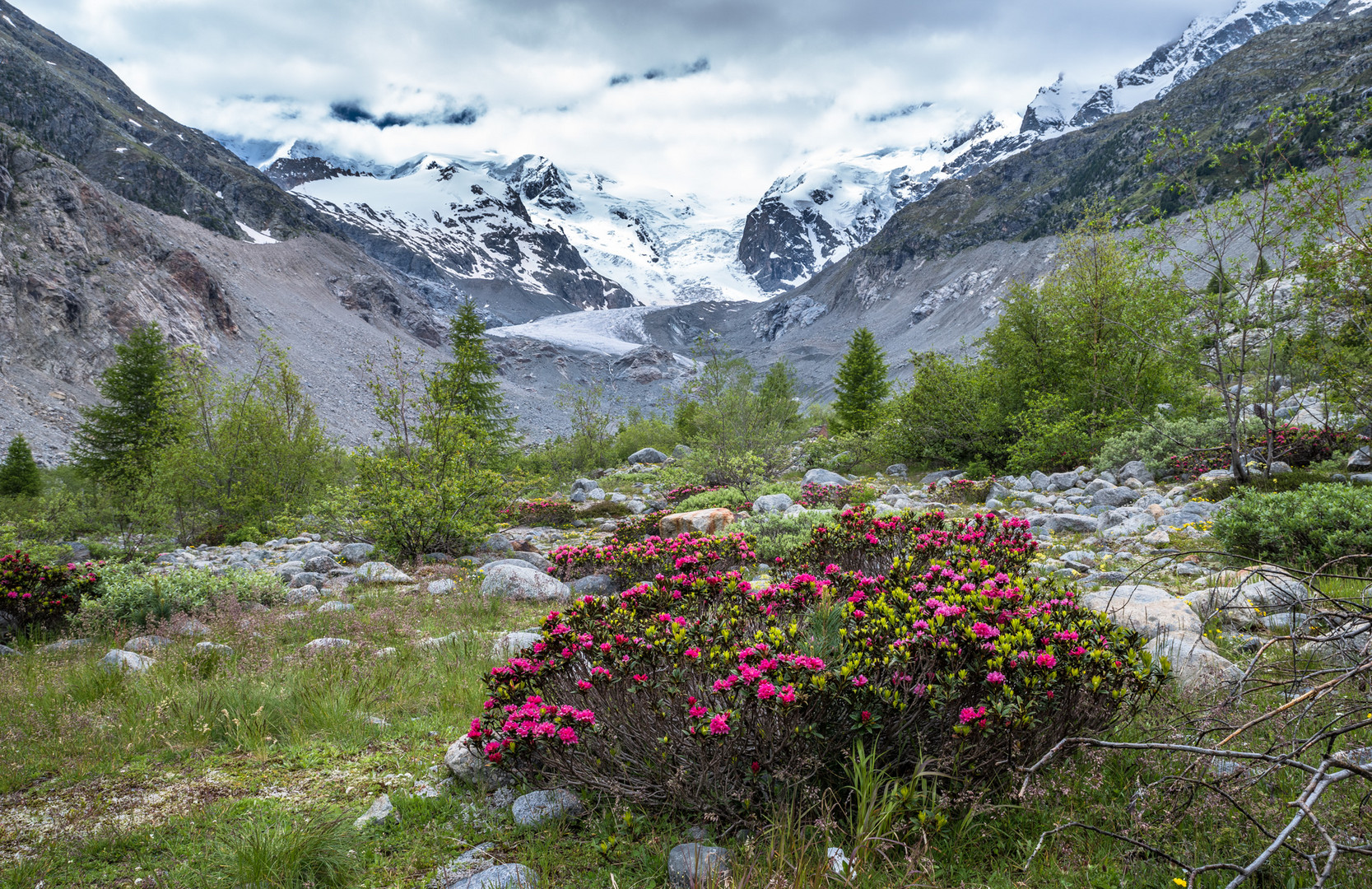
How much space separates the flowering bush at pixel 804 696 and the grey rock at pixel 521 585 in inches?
185

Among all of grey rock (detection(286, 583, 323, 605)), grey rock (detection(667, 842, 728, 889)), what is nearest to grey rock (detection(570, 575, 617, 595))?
grey rock (detection(286, 583, 323, 605))

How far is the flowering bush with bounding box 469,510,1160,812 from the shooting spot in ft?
9.05

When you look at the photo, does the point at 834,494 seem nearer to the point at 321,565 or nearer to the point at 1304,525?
the point at 1304,525

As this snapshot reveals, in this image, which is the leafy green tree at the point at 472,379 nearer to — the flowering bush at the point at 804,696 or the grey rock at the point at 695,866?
the flowering bush at the point at 804,696

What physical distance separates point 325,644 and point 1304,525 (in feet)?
32.2

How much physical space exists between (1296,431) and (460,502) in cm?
1524

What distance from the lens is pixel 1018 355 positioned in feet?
54.9

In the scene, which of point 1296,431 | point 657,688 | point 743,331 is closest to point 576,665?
point 657,688

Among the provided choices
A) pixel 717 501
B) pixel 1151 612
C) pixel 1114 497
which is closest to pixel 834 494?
pixel 717 501

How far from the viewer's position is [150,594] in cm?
712

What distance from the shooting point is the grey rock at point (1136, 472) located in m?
12.1

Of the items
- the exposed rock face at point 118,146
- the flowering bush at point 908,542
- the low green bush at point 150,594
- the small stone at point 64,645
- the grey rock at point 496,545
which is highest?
the exposed rock face at point 118,146

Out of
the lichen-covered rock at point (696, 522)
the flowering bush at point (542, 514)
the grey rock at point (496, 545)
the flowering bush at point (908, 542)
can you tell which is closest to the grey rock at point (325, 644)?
the flowering bush at point (908, 542)

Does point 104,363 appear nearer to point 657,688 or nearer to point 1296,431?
point 657,688
